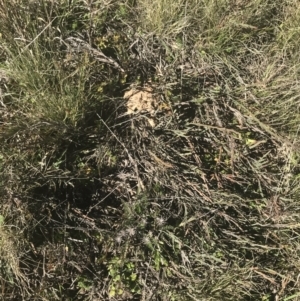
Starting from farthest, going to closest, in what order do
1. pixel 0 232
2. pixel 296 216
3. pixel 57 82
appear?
1. pixel 296 216
2. pixel 57 82
3. pixel 0 232

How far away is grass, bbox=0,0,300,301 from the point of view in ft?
7.18

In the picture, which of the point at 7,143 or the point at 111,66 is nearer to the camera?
the point at 7,143

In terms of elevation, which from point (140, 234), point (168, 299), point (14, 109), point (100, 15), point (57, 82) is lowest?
point (168, 299)

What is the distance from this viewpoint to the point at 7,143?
2.22m

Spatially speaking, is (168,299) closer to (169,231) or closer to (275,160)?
(169,231)

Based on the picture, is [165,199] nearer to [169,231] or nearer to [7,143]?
[169,231]

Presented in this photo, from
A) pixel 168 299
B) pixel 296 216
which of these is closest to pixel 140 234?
pixel 168 299

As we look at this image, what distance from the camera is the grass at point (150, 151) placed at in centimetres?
219

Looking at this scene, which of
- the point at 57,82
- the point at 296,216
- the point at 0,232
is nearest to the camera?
the point at 0,232

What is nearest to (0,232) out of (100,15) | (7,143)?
(7,143)

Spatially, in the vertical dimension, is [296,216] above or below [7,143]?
below

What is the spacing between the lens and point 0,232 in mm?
2088

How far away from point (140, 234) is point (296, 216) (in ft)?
2.58

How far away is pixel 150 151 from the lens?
2375 mm
